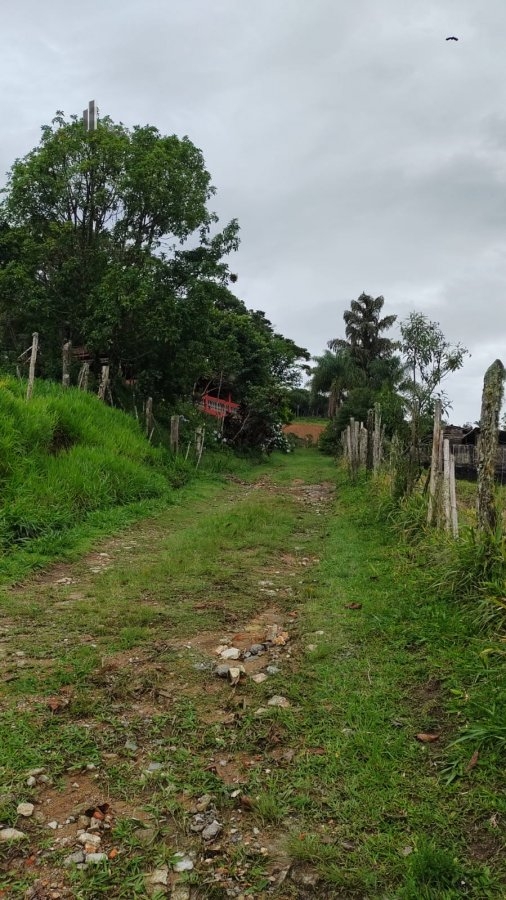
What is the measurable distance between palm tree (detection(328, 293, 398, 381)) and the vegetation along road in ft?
135

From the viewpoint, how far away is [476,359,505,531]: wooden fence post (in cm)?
484

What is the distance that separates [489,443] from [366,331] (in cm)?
4198

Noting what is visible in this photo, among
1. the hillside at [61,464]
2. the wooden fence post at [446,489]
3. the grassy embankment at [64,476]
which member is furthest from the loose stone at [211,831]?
the hillside at [61,464]

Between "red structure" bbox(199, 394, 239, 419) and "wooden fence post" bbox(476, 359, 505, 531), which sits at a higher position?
"red structure" bbox(199, 394, 239, 419)

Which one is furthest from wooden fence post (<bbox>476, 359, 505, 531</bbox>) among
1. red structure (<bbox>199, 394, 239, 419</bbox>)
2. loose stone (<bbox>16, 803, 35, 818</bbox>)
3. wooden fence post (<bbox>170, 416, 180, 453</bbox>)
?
red structure (<bbox>199, 394, 239, 419</bbox>)

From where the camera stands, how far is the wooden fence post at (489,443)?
15.9ft

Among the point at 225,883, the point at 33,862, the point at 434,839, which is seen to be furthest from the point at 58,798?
the point at 434,839

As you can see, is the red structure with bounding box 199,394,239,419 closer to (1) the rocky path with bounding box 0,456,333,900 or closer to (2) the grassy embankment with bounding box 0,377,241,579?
(2) the grassy embankment with bounding box 0,377,241,579

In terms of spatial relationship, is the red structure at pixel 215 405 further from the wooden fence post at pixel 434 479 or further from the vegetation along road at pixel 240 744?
the vegetation along road at pixel 240 744

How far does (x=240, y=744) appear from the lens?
112 inches

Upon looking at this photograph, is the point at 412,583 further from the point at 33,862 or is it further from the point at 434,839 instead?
the point at 33,862

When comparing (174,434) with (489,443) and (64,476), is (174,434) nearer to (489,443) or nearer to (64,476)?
(64,476)

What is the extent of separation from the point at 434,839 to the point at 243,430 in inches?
886

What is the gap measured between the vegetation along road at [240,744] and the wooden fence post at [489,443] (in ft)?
2.80
